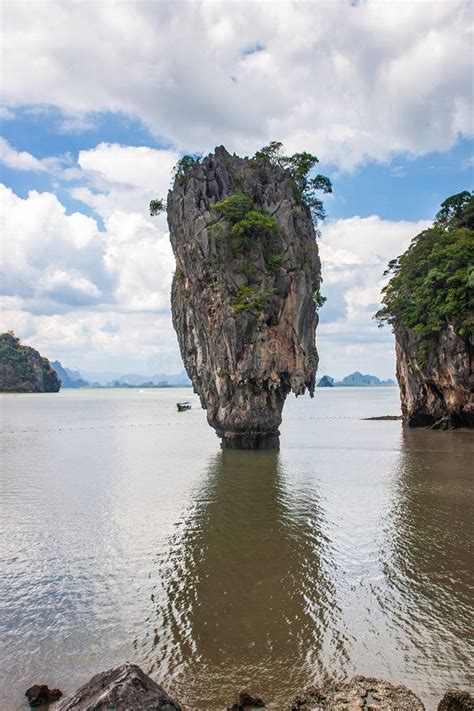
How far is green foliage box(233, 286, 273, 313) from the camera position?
34.3m

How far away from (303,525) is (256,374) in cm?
1738

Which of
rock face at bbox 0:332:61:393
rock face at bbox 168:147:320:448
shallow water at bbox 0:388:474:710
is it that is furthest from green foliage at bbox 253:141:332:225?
rock face at bbox 0:332:61:393

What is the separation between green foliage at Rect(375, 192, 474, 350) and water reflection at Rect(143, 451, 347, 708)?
2924 cm

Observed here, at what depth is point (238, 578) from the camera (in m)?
13.6

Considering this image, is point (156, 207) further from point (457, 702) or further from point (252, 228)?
point (457, 702)

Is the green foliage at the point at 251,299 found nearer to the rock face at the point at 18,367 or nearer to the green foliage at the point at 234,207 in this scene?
the green foliage at the point at 234,207

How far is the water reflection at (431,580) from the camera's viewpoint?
9328mm

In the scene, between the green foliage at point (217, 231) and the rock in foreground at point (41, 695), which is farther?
the green foliage at point (217, 231)

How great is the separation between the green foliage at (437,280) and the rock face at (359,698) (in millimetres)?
37510

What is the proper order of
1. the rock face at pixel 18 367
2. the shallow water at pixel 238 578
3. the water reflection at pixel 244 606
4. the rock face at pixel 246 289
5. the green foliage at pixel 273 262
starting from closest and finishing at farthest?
the water reflection at pixel 244 606 < the shallow water at pixel 238 578 < the rock face at pixel 246 289 < the green foliage at pixel 273 262 < the rock face at pixel 18 367

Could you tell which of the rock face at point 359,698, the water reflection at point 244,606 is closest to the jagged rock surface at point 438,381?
the water reflection at point 244,606

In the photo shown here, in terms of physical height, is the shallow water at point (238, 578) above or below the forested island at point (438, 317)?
below

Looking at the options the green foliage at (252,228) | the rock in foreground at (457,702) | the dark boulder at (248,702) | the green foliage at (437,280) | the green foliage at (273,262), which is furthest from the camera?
the green foliage at (437,280)

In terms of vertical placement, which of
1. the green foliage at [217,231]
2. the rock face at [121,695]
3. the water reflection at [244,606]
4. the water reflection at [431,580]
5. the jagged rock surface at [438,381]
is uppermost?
the green foliage at [217,231]
